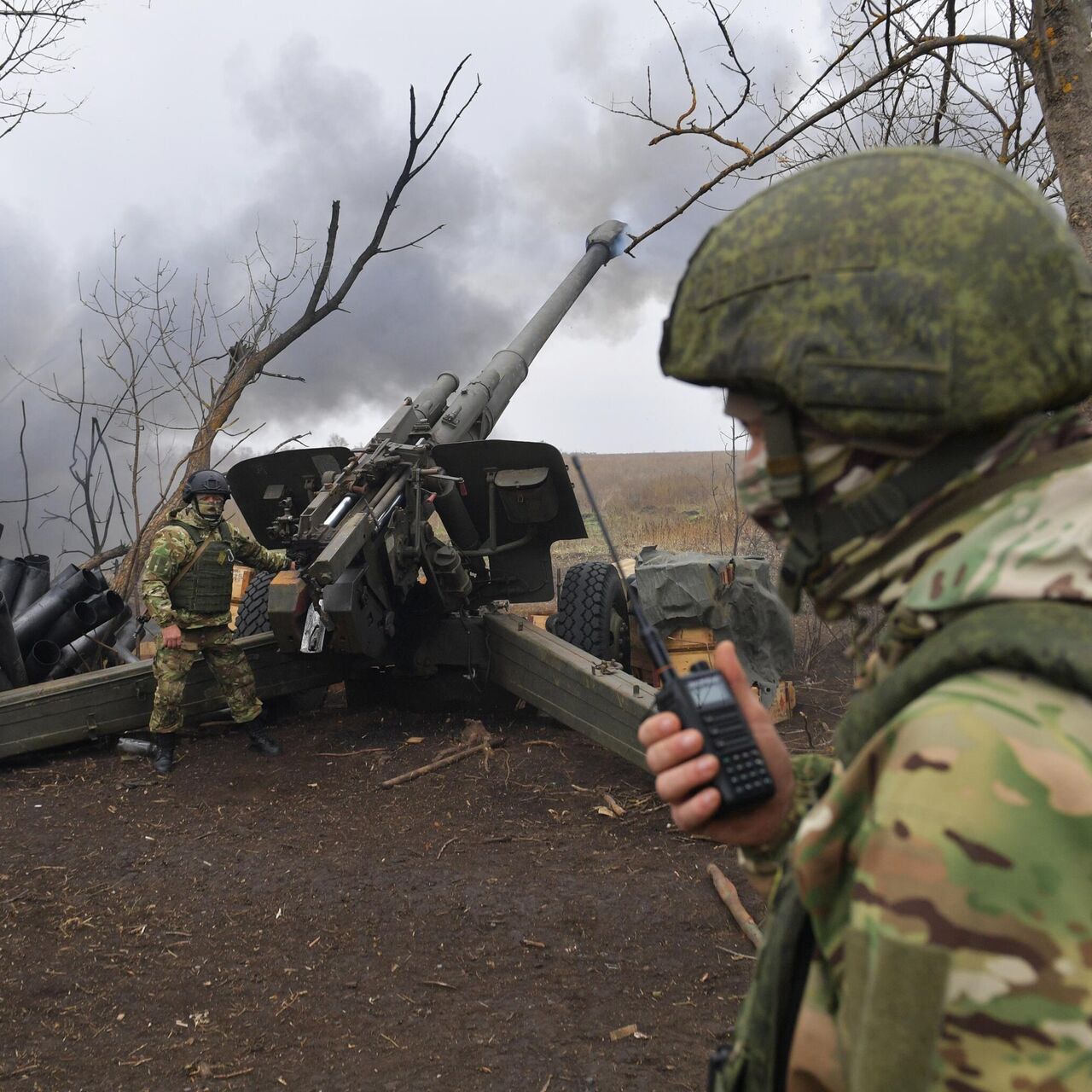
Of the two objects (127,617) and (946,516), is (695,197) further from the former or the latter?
(127,617)

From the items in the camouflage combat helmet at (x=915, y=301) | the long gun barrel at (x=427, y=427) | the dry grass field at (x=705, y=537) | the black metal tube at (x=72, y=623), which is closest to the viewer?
the camouflage combat helmet at (x=915, y=301)

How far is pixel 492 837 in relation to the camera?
5.46 m

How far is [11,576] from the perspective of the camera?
7.75 metres

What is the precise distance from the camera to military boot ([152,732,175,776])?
21.7 ft

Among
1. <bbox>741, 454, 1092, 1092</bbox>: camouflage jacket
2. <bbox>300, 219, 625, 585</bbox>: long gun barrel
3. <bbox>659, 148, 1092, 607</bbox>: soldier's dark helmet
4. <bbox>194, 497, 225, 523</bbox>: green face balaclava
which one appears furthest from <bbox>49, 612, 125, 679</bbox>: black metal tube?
<bbox>741, 454, 1092, 1092</bbox>: camouflage jacket

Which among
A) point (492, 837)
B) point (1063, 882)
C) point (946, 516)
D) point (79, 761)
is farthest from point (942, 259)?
point (79, 761)

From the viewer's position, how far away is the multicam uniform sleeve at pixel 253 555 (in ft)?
22.9

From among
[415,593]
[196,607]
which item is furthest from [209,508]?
[415,593]

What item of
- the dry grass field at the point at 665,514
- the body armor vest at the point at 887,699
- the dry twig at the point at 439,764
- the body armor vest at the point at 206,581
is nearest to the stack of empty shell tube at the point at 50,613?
the body armor vest at the point at 206,581

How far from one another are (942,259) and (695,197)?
4065 mm

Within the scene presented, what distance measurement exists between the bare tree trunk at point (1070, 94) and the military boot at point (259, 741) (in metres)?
5.38

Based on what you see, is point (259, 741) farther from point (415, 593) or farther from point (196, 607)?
point (415, 593)

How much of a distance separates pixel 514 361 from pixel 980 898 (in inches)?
309

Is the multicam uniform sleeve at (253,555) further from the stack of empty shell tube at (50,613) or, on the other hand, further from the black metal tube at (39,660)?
the black metal tube at (39,660)
